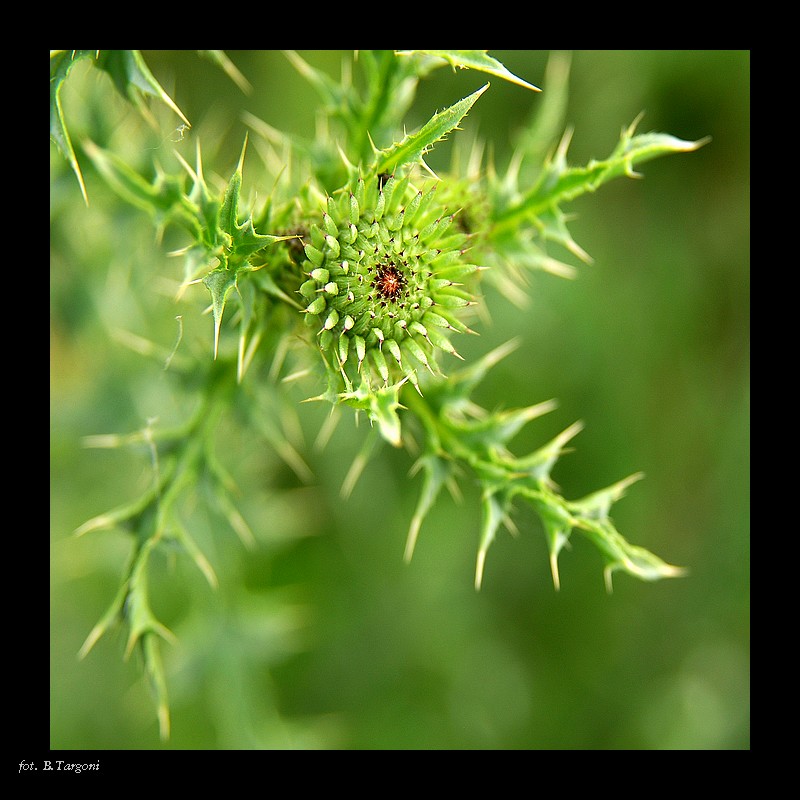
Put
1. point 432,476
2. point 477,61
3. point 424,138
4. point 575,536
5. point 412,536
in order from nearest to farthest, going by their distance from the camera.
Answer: point 424,138 → point 477,61 → point 412,536 → point 432,476 → point 575,536

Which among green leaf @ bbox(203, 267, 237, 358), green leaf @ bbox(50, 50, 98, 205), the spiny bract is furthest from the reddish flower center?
green leaf @ bbox(50, 50, 98, 205)

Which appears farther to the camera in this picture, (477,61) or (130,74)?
(130,74)

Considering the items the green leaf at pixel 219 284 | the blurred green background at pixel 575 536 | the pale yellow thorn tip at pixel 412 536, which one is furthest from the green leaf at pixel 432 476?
the blurred green background at pixel 575 536

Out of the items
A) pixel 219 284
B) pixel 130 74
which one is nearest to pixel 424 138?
pixel 219 284

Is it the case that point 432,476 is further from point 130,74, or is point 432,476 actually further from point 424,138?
point 130,74

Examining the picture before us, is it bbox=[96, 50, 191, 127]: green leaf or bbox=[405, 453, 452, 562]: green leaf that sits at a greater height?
bbox=[96, 50, 191, 127]: green leaf

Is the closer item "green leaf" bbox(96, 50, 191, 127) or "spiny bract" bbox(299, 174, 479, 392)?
"spiny bract" bbox(299, 174, 479, 392)

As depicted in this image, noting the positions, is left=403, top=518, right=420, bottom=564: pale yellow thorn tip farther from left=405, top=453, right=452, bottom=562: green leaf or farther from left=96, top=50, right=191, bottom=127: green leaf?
left=96, top=50, right=191, bottom=127: green leaf
